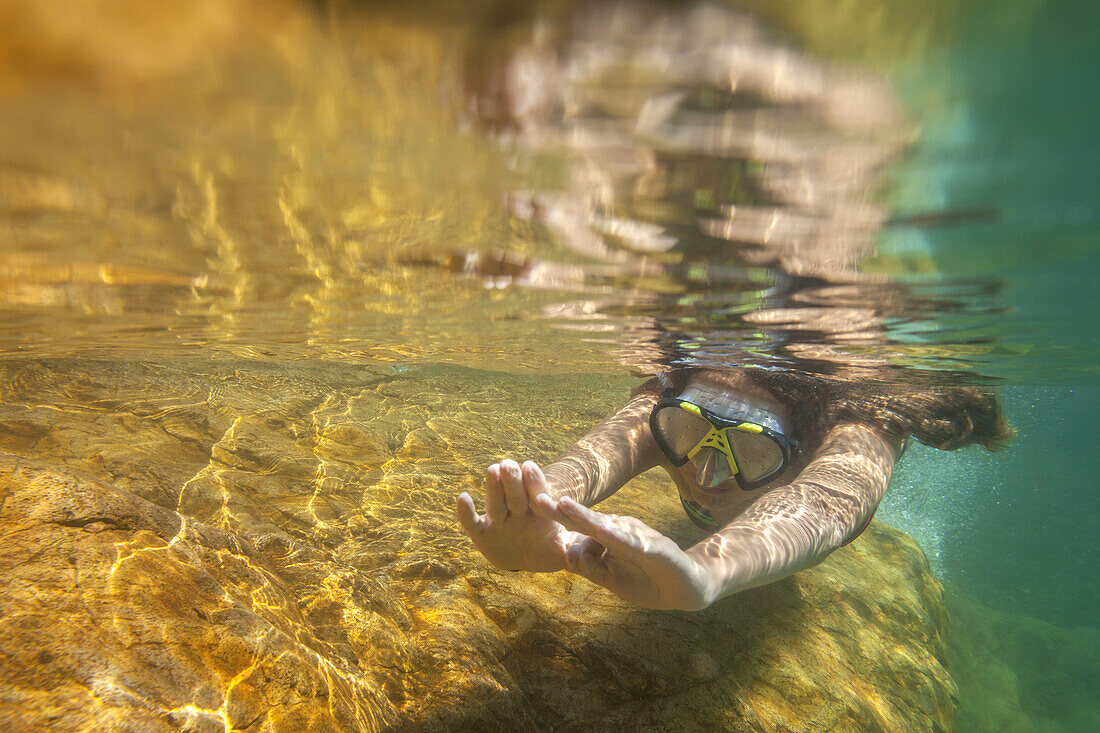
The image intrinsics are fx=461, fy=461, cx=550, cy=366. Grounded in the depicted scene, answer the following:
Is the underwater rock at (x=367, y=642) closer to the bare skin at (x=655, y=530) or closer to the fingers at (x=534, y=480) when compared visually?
the bare skin at (x=655, y=530)

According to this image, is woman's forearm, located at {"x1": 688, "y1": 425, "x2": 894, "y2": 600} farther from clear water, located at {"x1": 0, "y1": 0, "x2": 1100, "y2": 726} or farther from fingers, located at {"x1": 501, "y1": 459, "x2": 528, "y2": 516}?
clear water, located at {"x1": 0, "y1": 0, "x2": 1100, "y2": 726}

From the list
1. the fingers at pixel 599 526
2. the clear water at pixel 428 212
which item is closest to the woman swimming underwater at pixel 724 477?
the fingers at pixel 599 526

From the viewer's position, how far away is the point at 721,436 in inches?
184

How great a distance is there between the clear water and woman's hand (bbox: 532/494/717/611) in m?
2.46

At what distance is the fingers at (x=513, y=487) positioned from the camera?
2.93 meters

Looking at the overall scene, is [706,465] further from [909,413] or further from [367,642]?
[367,642]

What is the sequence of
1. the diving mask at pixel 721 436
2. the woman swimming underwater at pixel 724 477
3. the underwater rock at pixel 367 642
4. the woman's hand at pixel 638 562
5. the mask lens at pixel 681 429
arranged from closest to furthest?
the underwater rock at pixel 367 642 → the woman's hand at pixel 638 562 → the woman swimming underwater at pixel 724 477 → the diving mask at pixel 721 436 → the mask lens at pixel 681 429

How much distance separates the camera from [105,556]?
2.39 m

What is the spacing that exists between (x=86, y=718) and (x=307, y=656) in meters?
1.01

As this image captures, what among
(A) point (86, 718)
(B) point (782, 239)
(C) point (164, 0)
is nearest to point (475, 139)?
(C) point (164, 0)

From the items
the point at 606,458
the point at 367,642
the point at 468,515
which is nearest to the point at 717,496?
the point at 606,458

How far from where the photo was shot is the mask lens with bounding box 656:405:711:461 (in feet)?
16.6

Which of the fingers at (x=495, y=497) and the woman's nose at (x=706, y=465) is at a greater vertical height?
the fingers at (x=495, y=497)

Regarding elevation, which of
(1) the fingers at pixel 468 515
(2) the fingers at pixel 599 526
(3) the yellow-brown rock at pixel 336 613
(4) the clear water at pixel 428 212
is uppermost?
(4) the clear water at pixel 428 212
